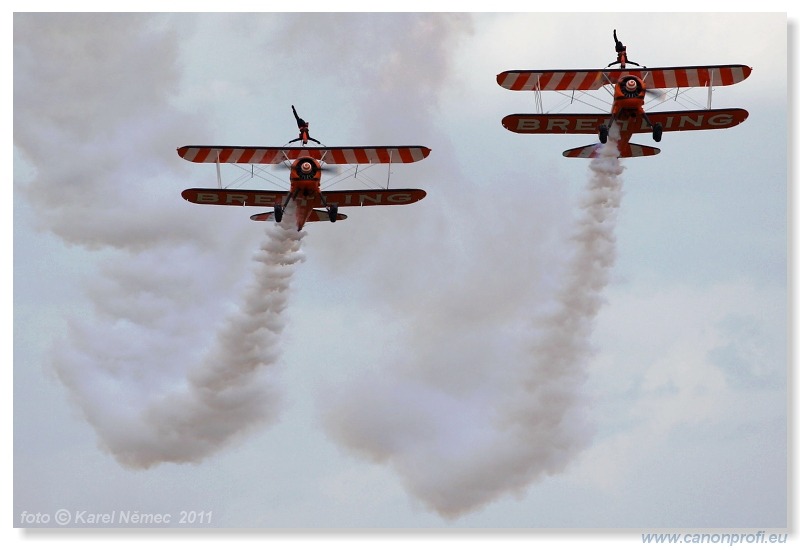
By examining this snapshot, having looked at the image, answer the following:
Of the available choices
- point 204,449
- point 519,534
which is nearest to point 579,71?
point 519,534

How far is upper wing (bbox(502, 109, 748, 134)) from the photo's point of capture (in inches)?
1843

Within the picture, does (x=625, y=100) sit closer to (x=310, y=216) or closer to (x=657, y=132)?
(x=657, y=132)

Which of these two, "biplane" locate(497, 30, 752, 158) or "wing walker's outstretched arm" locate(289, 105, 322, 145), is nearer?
"biplane" locate(497, 30, 752, 158)

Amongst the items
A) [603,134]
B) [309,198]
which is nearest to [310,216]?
[309,198]

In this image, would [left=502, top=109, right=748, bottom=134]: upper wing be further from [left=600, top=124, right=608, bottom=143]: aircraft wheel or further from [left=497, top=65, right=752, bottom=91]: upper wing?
[left=497, top=65, right=752, bottom=91]: upper wing

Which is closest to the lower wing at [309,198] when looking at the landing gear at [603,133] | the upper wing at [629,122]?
the upper wing at [629,122]

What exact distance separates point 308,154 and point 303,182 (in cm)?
144

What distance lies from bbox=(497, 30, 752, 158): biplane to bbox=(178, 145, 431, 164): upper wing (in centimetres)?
334

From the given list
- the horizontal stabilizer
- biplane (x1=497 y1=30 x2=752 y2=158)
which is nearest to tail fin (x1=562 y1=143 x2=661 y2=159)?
biplane (x1=497 y1=30 x2=752 y2=158)

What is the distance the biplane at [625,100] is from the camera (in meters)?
46.4

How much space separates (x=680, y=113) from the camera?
47531 millimetres

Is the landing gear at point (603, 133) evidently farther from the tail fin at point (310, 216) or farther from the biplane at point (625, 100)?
the tail fin at point (310, 216)

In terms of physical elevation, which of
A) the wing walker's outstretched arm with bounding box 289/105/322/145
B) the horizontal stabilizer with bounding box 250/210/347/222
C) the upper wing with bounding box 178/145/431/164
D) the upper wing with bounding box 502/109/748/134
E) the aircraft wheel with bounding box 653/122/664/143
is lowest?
the horizontal stabilizer with bounding box 250/210/347/222

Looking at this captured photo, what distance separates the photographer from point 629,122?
46.7 meters
